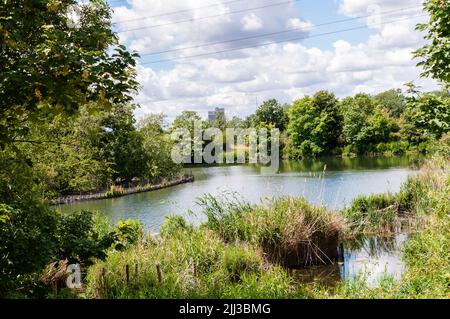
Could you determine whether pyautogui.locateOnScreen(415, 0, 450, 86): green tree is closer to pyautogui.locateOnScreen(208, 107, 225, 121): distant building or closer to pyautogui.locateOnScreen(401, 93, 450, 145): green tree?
pyautogui.locateOnScreen(401, 93, 450, 145): green tree

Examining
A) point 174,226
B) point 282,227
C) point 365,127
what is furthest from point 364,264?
point 365,127

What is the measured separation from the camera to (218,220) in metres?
8.49

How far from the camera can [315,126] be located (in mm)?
49000

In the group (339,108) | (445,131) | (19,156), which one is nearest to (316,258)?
(445,131)

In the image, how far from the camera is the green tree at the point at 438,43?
213 inches

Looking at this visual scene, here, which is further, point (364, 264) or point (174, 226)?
point (174, 226)

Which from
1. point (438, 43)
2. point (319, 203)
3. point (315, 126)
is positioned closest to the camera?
point (438, 43)

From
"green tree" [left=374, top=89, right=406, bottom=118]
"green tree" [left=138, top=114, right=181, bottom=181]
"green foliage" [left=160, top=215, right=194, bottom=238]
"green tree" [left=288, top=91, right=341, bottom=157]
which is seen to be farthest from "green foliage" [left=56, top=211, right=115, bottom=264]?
→ "green tree" [left=374, top=89, right=406, bottom=118]

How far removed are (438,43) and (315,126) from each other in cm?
4377

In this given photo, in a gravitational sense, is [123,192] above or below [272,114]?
below

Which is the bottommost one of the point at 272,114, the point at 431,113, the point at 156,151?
the point at 156,151

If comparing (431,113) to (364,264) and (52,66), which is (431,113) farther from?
(52,66)
